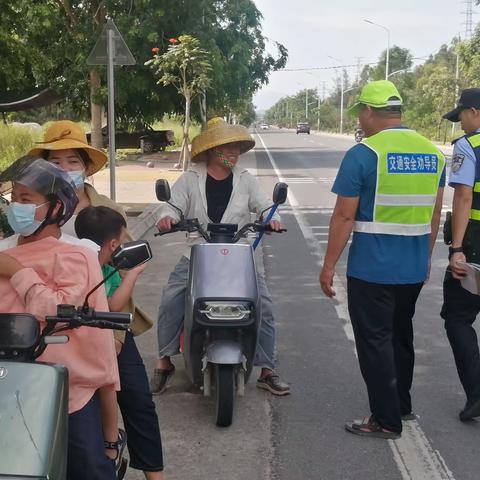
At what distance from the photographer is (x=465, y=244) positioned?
14.5 feet

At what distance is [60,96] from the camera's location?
18969mm

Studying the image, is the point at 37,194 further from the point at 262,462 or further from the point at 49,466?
the point at 262,462

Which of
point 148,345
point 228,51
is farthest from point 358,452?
point 228,51

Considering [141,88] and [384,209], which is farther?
[141,88]

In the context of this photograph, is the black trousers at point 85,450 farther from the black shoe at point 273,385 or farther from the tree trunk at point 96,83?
the tree trunk at point 96,83

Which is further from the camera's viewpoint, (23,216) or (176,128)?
(176,128)

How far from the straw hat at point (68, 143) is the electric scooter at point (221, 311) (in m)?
Answer: 0.44

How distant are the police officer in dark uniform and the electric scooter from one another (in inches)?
40.4

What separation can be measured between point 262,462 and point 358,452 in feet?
1.75

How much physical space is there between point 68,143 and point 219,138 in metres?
1.05

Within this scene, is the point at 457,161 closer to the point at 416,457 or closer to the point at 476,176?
the point at 476,176

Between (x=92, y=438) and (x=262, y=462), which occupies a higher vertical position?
(x=92, y=438)

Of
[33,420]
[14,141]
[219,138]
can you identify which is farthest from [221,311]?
[14,141]

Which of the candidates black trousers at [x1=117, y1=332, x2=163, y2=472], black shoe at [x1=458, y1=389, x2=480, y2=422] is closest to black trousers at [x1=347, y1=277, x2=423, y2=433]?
black shoe at [x1=458, y1=389, x2=480, y2=422]
